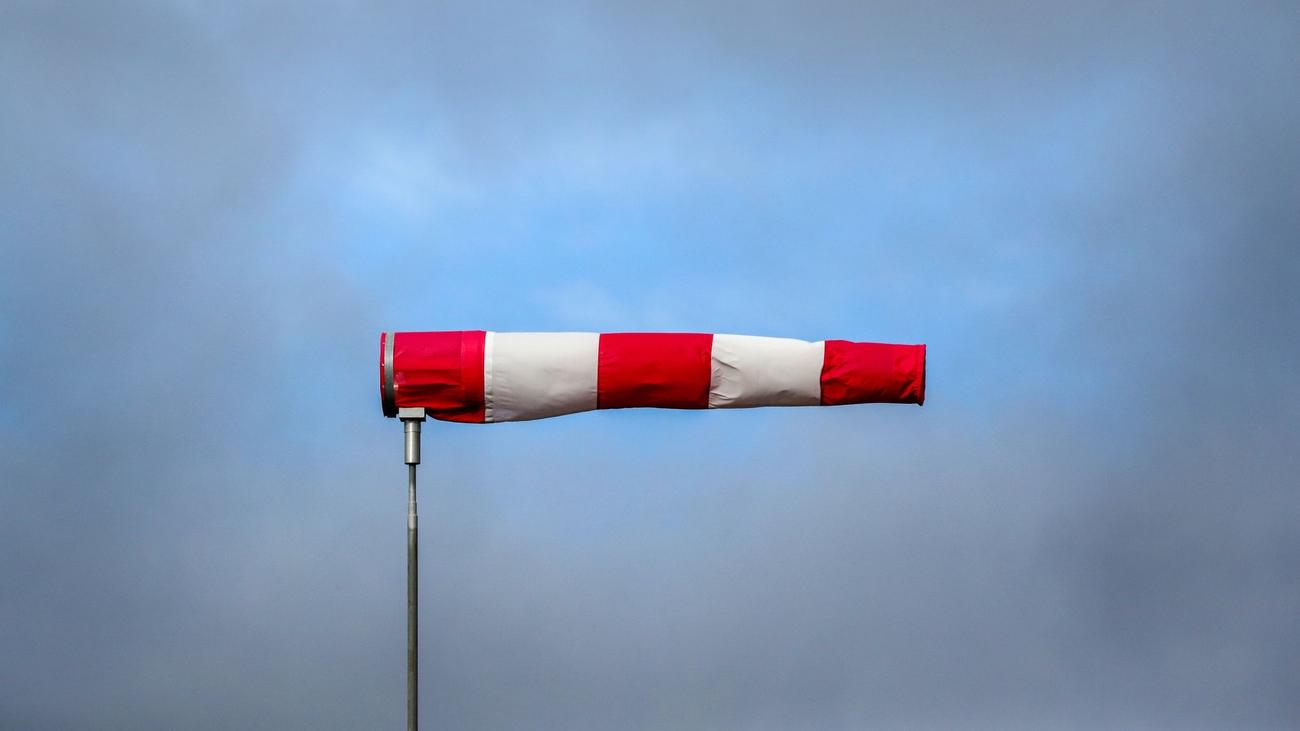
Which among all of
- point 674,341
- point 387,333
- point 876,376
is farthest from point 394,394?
point 876,376

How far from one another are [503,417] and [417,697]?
1594mm

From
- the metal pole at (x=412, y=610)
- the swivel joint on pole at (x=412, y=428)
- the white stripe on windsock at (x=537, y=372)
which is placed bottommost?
the metal pole at (x=412, y=610)

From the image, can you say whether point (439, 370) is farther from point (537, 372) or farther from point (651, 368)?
point (651, 368)

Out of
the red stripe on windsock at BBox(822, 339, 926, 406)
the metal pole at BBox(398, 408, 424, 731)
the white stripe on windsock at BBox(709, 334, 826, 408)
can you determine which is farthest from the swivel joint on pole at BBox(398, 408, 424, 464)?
the red stripe on windsock at BBox(822, 339, 926, 406)

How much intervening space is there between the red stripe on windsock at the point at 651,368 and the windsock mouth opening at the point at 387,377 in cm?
114

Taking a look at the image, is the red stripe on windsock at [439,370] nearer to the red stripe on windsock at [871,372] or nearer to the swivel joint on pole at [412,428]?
the swivel joint on pole at [412,428]

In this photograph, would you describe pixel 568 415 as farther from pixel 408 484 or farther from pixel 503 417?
pixel 408 484

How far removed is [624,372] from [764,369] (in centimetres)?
80

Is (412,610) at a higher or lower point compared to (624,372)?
lower

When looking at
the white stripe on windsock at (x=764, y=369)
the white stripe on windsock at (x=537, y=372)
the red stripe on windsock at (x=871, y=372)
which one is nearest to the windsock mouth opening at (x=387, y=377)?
the white stripe on windsock at (x=537, y=372)

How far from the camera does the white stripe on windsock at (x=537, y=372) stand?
6789 mm

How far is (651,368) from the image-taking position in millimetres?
6906

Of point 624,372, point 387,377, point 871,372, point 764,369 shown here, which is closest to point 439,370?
point 387,377

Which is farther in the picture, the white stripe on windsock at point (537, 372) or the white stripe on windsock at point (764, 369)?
the white stripe on windsock at point (764, 369)
